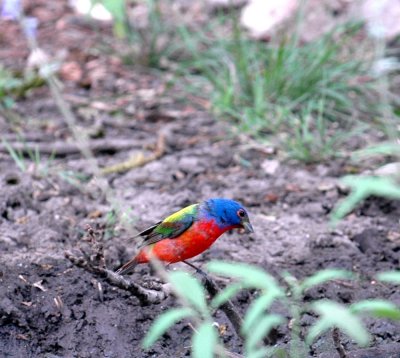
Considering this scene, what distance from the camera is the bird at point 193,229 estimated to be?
3180mm

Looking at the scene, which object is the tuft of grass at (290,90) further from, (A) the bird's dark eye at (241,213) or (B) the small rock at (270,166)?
(A) the bird's dark eye at (241,213)

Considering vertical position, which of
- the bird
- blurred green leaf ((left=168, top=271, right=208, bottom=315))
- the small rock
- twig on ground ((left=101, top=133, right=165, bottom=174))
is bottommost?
the small rock

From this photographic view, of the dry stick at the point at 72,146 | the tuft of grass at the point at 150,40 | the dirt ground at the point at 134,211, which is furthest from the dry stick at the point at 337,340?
the tuft of grass at the point at 150,40

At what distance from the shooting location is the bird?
125 inches

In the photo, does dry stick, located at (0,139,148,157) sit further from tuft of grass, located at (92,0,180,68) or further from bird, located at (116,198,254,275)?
bird, located at (116,198,254,275)

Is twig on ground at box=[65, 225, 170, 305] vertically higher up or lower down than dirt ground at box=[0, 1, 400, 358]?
higher up

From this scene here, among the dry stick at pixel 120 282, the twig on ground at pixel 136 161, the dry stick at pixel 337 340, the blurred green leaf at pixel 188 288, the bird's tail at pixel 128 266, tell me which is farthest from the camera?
the twig on ground at pixel 136 161

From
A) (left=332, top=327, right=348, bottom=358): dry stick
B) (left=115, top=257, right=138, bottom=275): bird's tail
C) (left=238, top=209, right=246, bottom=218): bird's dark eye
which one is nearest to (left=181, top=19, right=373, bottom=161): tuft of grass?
(left=238, top=209, right=246, bottom=218): bird's dark eye

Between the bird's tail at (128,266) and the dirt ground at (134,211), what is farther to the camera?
the bird's tail at (128,266)

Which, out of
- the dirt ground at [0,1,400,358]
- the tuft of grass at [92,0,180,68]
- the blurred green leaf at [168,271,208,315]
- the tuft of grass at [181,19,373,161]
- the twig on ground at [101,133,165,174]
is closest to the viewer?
the blurred green leaf at [168,271,208,315]

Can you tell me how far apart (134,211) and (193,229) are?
1158 mm

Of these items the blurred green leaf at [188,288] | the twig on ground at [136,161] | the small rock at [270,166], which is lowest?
the small rock at [270,166]

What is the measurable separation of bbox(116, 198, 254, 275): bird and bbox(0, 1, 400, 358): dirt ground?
0.78 feet

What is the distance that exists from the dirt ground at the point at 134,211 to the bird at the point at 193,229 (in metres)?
0.24
